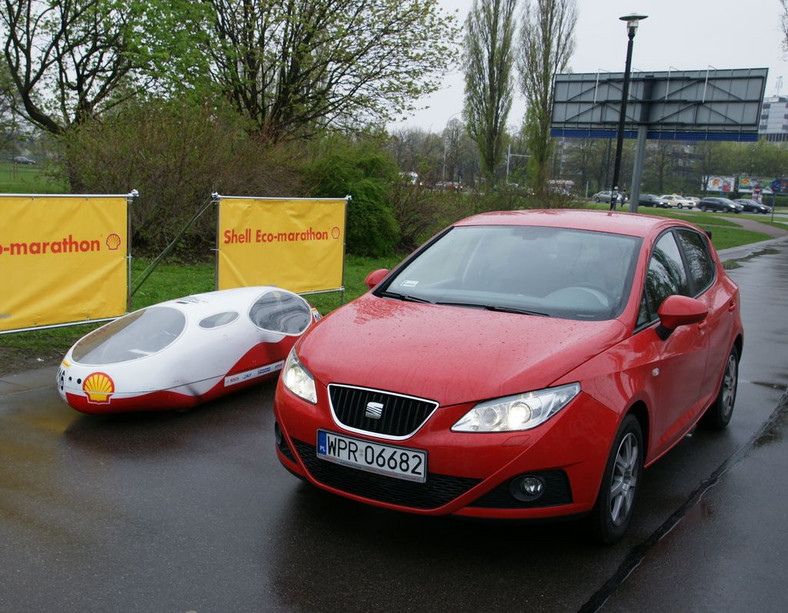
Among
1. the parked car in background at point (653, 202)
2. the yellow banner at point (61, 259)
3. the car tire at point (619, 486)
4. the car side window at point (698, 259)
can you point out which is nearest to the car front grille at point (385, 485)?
the car tire at point (619, 486)

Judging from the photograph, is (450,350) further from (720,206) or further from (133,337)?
(720,206)

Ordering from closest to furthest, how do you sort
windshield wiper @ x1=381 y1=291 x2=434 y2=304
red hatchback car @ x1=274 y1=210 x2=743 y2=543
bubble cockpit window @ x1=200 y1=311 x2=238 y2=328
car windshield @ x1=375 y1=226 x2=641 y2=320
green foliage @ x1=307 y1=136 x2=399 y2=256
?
red hatchback car @ x1=274 y1=210 x2=743 y2=543 → car windshield @ x1=375 y1=226 x2=641 y2=320 → windshield wiper @ x1=381 y1=291 x2=434 y2=304 → bubble cockpit window @ x1=200 y1=311 x2=238 y2=328 → green foliage @ x1=307 y1=136 x2=399 y2=256

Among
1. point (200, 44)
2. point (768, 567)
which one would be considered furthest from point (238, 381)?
point (200, 44)

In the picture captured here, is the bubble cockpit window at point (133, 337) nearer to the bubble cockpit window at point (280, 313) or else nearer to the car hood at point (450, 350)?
the bubble cockpit window at point (280, 313)

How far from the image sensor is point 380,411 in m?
3.53

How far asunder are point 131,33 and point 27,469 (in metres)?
18.5

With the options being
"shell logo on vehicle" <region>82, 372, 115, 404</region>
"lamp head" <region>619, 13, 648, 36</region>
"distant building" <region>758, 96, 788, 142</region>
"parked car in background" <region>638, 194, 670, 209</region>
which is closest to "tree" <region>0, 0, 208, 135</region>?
"lamp head" <region>619, 13, 648, 36</region>

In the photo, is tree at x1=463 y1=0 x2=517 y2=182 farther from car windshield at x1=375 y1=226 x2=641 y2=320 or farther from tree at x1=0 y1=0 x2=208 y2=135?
car windshield at x1=375 y1=226 x2=641 y2=320

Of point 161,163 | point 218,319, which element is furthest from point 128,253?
point 161,163

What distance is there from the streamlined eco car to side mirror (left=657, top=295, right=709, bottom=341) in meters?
3.37

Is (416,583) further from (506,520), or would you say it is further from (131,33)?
(131,33)

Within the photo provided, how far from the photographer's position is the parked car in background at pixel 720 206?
73062 millimetres

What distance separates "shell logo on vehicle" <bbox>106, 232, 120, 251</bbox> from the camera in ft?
24.6

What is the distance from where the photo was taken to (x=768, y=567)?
3.72 metres
